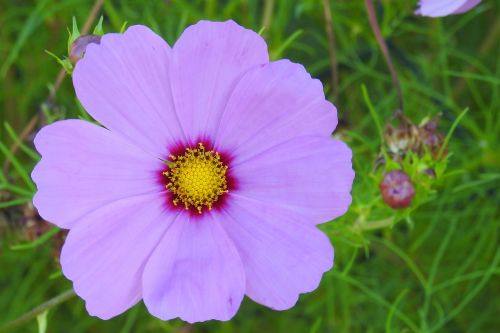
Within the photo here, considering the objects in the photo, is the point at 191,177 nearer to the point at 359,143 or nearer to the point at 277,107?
the point at 277,107

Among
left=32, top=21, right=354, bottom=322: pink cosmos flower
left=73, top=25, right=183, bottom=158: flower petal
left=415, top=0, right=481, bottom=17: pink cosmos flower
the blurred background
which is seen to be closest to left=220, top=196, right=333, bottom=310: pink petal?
left=32, top=21, right=354, bottom=322: pink cosmos flower

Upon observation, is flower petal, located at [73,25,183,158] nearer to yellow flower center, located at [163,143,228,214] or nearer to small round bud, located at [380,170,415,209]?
yellow flower center, located at [163,143,228,214]

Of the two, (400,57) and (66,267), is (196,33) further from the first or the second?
(400,57)

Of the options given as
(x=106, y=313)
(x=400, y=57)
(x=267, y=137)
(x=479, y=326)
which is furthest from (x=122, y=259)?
(x=479, y=326)

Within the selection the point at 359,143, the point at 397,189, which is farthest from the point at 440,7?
the point at 359,143

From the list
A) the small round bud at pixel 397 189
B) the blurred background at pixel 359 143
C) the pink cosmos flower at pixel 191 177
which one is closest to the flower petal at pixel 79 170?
the pink cosmos flower at pixel 191 177

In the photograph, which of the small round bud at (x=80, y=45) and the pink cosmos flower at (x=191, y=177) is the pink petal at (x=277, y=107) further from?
the small round bud at (x=80, y=45)
